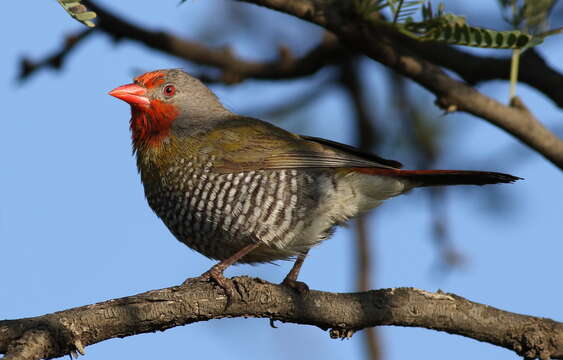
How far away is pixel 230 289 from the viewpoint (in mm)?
3812

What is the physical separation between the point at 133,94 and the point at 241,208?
1.37 metres

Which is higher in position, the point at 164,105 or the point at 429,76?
the point at 164,105

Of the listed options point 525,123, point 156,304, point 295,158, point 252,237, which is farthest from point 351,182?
point 156,304

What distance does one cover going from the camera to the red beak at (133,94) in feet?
17.9

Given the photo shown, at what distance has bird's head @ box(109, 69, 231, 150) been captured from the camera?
538cm

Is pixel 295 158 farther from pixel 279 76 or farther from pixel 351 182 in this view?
pixel 279 76

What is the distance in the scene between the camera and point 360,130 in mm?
6156

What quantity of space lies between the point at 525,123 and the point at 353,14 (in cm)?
113

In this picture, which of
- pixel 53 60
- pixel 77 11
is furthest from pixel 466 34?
pixel 53 60

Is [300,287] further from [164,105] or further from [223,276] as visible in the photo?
[164,105]

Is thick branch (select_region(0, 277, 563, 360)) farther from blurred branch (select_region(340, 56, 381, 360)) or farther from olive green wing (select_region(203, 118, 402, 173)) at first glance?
blurred branch (select_region(340, 56, 381, 360))

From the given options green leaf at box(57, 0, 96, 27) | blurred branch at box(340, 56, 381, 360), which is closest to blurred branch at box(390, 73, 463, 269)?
blurred branch at box(340, 56, 381, 360)

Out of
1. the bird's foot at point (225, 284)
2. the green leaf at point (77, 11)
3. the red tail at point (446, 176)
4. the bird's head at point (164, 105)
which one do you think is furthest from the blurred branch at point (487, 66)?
the green leaf at point (77, 11)

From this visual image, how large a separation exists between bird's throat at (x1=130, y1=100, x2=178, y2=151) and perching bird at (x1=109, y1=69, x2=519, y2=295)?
2 cm
